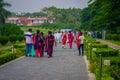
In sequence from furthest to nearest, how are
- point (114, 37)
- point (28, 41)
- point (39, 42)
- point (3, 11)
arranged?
point (3, 11)
point (114, 37)
point (28, 41)
point (39, 42)

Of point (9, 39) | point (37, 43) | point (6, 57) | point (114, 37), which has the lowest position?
point (114, 37)

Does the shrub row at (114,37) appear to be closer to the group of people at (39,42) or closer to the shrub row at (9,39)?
the shrub row at (9,39)

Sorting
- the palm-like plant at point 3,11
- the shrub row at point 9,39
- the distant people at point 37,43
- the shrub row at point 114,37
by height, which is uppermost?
the palm-like plant at point 3,11

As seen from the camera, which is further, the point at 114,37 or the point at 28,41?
the point at 114,37

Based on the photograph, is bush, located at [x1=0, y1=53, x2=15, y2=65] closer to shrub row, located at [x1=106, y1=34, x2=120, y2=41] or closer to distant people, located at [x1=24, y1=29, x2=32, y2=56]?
distant people, located at [x1=24, y1=29, x2=32, y2=56]

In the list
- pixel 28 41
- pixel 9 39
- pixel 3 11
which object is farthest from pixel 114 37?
pixel 28 41

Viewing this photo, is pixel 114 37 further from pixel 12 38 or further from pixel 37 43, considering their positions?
pixel 37 43

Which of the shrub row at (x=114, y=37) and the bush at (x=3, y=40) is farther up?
the bush at (x=3, y=40)

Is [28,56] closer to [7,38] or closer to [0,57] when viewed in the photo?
[0,57]

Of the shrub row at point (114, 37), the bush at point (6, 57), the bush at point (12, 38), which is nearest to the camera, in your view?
the bush at point (6, 57)

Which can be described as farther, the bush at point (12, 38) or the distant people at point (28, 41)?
the bush at point (12, 38)

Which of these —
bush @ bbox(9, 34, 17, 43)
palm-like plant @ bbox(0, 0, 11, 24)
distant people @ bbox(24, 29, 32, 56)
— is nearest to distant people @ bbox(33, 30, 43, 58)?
distant people @ bbox(24, 29, 32, 56)

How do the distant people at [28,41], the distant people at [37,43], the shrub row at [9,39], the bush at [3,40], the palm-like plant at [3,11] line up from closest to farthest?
the distant people at [37,43] → the distant people at [28,41] → the bush at [3,40] → the shrub row at [9,39] → the palm-like plant at [3,11]

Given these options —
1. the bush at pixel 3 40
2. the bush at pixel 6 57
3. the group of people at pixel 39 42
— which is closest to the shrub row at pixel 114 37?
the bush at pixel 3 40
